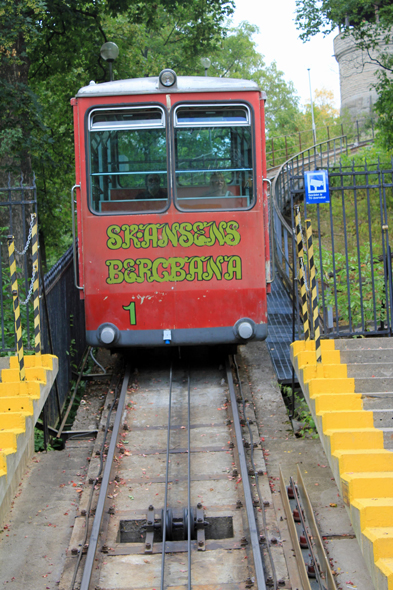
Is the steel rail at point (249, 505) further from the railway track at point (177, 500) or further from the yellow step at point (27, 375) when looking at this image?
the yellow step at point (27, 375)

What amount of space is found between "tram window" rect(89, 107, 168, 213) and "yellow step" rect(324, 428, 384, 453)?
4020mm

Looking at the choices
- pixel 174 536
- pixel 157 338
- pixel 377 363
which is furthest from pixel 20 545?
pixel 377 363

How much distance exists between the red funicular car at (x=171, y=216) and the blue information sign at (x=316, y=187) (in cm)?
67

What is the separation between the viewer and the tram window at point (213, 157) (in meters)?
8.32

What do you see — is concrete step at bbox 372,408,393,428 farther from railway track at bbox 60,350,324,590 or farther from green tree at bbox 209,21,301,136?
green tree at bbox 209,21,301,136

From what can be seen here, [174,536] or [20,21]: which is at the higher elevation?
[20,21]

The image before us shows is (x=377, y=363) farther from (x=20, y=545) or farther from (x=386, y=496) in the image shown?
(x=20, y=545)

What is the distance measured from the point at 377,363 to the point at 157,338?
2720 mm

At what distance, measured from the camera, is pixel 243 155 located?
8406 millimetres

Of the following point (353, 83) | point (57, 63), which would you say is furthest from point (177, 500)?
point (353, 83)

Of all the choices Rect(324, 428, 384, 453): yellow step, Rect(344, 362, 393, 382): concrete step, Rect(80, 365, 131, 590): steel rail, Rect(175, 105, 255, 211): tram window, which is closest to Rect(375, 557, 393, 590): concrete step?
Rect(324, 428, 384, 453): yellow step

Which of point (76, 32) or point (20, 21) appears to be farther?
point (76, 32)

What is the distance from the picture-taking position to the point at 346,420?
5.95 metres

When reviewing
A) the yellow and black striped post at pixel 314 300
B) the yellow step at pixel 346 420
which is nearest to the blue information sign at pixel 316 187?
the yellow and black striped post at pixel 314 300
